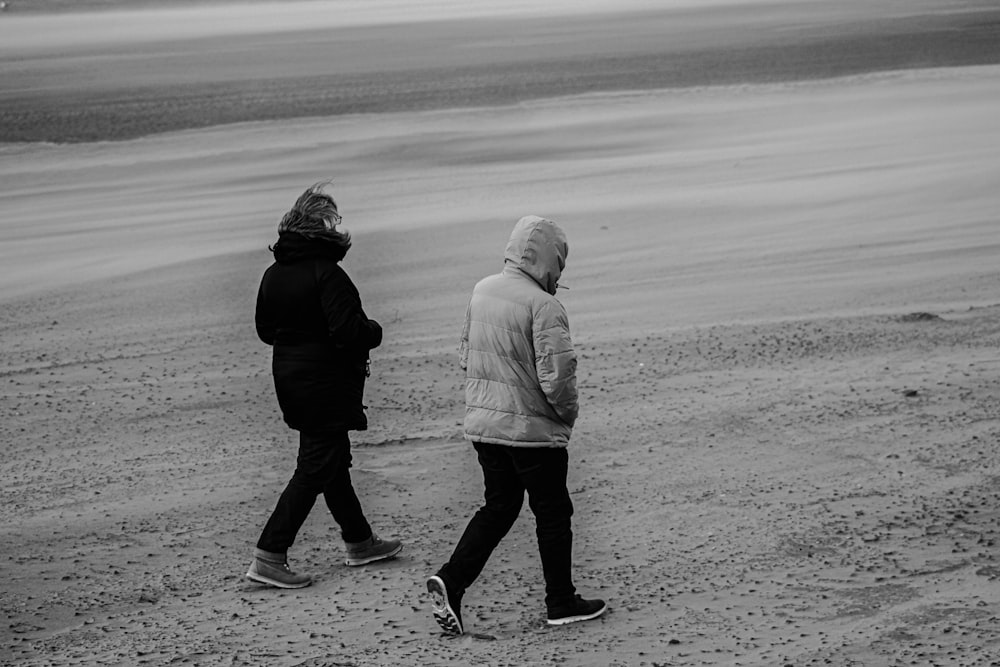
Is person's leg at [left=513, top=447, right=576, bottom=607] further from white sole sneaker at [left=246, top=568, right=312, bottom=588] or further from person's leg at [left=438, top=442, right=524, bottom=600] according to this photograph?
white sole sneaker at [left=246, top=568, right=312, bottom=588]

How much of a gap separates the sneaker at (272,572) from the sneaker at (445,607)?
31.6 inches

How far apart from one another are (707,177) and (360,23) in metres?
59.5

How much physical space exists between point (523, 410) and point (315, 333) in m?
1.03

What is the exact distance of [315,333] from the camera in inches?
210

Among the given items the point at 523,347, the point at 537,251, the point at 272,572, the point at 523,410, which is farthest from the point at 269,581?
the point at 537,251

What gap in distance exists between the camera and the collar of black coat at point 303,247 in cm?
527

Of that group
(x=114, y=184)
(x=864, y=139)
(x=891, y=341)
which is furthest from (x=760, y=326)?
(x=114, y=184)

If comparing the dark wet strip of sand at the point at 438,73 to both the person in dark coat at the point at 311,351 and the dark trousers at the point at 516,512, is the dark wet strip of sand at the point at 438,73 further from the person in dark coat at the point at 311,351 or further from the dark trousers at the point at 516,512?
the dark trousers at the point at 516,512

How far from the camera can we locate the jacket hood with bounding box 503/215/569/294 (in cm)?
480

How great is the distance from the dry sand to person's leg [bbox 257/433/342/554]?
0.24 metres

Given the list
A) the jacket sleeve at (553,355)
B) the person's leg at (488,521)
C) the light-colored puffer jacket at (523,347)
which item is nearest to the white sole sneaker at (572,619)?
the person's leg at (488,521)

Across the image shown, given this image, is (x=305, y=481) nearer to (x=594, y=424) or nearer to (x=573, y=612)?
(x=573, y=612)

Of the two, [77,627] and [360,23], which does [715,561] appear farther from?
[360,23]

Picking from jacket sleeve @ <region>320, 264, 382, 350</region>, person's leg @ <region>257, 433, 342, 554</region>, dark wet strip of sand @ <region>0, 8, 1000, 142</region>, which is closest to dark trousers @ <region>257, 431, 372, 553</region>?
person's leg @ <region>257, 433, 342, 554</region>
